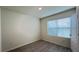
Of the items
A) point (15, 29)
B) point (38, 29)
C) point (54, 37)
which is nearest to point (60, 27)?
point (54, 37)

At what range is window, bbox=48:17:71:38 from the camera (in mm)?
3222

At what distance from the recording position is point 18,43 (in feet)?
10.6

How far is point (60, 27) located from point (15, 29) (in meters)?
2.83

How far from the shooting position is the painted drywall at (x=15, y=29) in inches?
100

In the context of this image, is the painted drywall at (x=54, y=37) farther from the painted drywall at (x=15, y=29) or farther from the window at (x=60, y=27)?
the painted drywall at (x=15, y=29)

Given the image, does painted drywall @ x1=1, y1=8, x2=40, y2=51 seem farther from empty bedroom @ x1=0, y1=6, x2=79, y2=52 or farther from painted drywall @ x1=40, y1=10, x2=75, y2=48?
painted drywall @ x1=40, y1=10, x2=75, y2=48

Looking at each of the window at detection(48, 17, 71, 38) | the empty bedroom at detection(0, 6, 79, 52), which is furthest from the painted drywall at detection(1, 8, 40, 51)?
the window at detection(48, 17, 71, 38)

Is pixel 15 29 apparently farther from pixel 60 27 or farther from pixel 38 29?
pixel 60 27

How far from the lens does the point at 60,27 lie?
12.0 ft

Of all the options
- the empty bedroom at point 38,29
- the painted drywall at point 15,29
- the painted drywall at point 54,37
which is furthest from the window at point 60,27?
the painted drywall at point 15,29

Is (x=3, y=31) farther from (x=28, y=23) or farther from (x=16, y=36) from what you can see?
(x=28, y=23)

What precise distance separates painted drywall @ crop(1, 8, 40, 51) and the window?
1512mm
